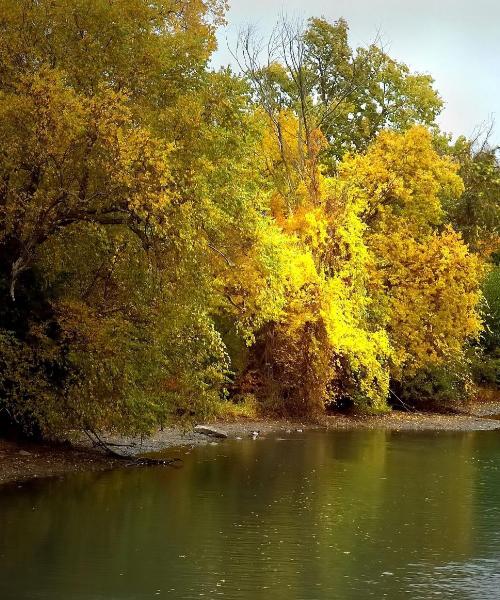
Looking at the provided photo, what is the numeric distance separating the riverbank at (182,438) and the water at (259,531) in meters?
0.88

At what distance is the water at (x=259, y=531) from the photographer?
15047 mm

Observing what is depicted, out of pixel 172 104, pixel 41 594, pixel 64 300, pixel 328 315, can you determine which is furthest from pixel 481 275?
pixel 41 594

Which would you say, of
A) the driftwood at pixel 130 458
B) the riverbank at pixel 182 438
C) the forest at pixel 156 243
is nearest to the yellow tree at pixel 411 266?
the forest at pixel 156 243

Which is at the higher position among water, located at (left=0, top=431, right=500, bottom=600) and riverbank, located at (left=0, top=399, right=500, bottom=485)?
riverbank, located at (left=0, top=399, right=500, bottom=485)

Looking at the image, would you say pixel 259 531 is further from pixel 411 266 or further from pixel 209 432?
pixel 411 266

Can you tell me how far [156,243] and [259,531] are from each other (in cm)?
695

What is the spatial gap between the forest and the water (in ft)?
7.58

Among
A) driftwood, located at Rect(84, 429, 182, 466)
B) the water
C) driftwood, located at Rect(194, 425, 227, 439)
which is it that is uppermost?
driftwood, located at Rect(194, 425, 227, 439)

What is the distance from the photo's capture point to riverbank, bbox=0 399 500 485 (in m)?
23.8

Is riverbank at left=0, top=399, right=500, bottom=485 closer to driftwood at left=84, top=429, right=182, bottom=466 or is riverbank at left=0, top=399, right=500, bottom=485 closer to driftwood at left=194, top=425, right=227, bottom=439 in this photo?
driftwood at left=194, top=425, right=227, bottom=439

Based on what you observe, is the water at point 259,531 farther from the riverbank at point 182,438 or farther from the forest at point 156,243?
the forest at point 156,243

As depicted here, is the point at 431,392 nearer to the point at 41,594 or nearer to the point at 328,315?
the point at 328,315

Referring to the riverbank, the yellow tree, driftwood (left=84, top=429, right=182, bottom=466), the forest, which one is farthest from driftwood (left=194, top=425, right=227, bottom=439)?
the yellow tree

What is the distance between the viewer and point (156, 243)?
22.8m
